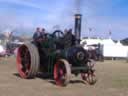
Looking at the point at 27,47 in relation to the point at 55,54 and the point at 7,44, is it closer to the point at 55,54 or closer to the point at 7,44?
the point at 55,54

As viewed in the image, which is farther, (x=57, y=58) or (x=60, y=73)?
(x=57, y=58)

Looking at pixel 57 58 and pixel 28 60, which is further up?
pixel 57 58

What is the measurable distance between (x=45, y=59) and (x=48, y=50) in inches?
13.2

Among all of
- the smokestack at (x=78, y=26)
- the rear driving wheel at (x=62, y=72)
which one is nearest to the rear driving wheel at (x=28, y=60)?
the rear driving wheel at (x=62, y=72)

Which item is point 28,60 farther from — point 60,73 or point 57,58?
point 60,73

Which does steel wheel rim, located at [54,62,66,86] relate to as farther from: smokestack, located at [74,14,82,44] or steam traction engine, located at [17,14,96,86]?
smokestack, located at [74,14,82,44]

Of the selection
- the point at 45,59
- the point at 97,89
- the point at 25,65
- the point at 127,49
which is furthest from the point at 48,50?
the point at 127,49

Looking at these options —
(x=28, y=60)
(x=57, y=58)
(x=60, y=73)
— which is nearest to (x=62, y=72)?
(x=60, y=73)

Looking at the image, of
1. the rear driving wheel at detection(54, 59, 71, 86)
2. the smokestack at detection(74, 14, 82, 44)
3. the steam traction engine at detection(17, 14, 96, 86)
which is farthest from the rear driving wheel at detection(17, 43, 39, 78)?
the smokestack at detection(74, 14, 82, 44)

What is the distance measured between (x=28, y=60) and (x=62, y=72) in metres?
2.09

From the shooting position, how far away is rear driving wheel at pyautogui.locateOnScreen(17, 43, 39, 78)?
488 inches

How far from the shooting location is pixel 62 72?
448 inches

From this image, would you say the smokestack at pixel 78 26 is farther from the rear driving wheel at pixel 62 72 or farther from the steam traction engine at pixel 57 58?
the rear driving wheel at pixel 62 72

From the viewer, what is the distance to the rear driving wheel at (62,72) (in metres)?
10.9
